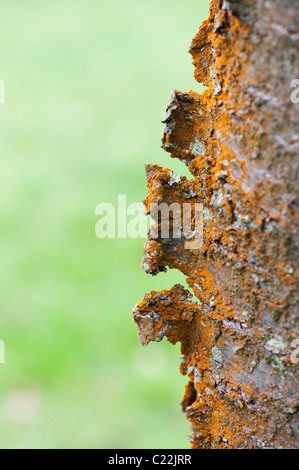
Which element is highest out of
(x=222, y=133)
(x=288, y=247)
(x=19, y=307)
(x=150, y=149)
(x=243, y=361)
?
(x=150, y=149)

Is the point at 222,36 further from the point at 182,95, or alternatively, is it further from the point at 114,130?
the point at 114,130

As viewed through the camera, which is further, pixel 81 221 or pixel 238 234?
pixel 81 221

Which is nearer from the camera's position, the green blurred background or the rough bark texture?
the rough bark texture

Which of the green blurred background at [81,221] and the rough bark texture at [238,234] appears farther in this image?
the green blurred background at [81,221]
